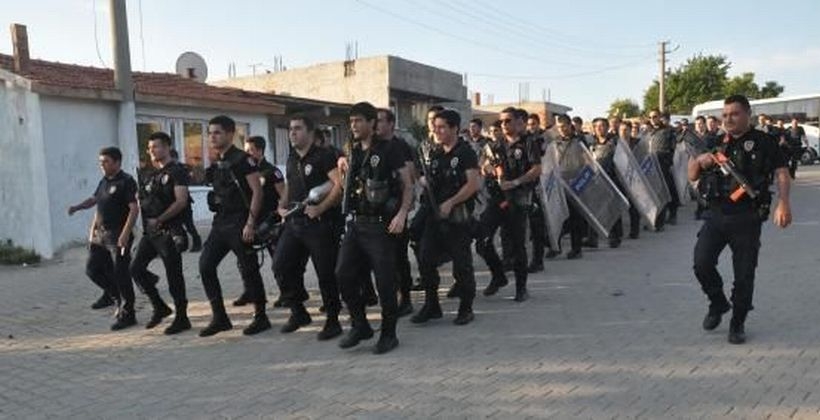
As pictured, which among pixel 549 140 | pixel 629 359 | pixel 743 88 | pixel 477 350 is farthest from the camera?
pixel 743 88

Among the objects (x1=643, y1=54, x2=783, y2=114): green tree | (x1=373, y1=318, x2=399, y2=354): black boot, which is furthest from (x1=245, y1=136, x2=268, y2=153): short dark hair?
Answer: (x1=643, y1=54, x2=783, y2=114): green tree

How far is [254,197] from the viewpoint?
19.7ft

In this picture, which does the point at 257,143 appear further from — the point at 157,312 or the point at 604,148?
the point at 604,148

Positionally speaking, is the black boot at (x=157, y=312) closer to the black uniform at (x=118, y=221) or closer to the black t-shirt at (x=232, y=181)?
the black uniform at (x=118, y=221)

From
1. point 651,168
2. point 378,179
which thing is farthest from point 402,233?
point 651,168

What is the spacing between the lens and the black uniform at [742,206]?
17.2ft

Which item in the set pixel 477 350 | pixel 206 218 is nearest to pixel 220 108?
pixel 206 218

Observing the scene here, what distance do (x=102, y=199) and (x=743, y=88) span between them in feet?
195

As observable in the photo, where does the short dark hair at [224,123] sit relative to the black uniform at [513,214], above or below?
above

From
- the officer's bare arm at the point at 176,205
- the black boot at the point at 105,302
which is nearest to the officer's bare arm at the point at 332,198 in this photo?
the officer's bare arm at the point at 176,205

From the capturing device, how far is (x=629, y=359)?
509 cm

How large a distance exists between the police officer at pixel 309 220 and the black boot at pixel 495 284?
73.2 inches

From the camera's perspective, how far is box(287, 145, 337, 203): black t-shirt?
586 cm

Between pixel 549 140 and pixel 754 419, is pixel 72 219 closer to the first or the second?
pixel 549 140
